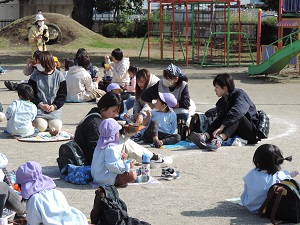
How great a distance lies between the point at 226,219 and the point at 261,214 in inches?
13.4

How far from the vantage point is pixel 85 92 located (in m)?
13.8

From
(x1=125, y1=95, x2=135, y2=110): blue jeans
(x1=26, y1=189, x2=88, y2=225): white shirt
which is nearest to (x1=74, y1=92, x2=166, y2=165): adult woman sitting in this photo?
(x1=26, y1=189, x2=88, y2=225): white shirt

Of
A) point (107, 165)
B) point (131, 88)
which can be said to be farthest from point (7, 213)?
point (131, 88)

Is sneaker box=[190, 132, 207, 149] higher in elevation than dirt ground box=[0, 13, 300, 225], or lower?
higher

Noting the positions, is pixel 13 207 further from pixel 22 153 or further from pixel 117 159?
pixel 22 153

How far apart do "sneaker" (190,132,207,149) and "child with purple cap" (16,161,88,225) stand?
13.2ft

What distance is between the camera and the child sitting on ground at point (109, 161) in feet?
23.4

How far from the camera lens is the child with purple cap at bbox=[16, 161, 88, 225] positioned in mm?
5352

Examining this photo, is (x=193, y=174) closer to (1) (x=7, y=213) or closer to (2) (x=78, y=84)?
(1) (x=7, y=213)

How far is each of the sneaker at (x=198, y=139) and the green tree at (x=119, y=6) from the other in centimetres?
2984

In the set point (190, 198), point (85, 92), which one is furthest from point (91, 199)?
point (85, 92)

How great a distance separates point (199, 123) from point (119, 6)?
99.4ft

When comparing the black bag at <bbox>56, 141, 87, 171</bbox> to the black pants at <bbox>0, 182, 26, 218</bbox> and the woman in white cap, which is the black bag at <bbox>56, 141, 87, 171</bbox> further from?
the woman in white cap

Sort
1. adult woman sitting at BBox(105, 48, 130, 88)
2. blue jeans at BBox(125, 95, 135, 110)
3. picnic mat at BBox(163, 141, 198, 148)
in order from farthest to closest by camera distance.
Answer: adult woman sitting at BBox(105, 48, 130, 88) < blue jeans at BBox(125, 95, 135, 110) < picnic mat at BBox(163, 141, 198, 148)
